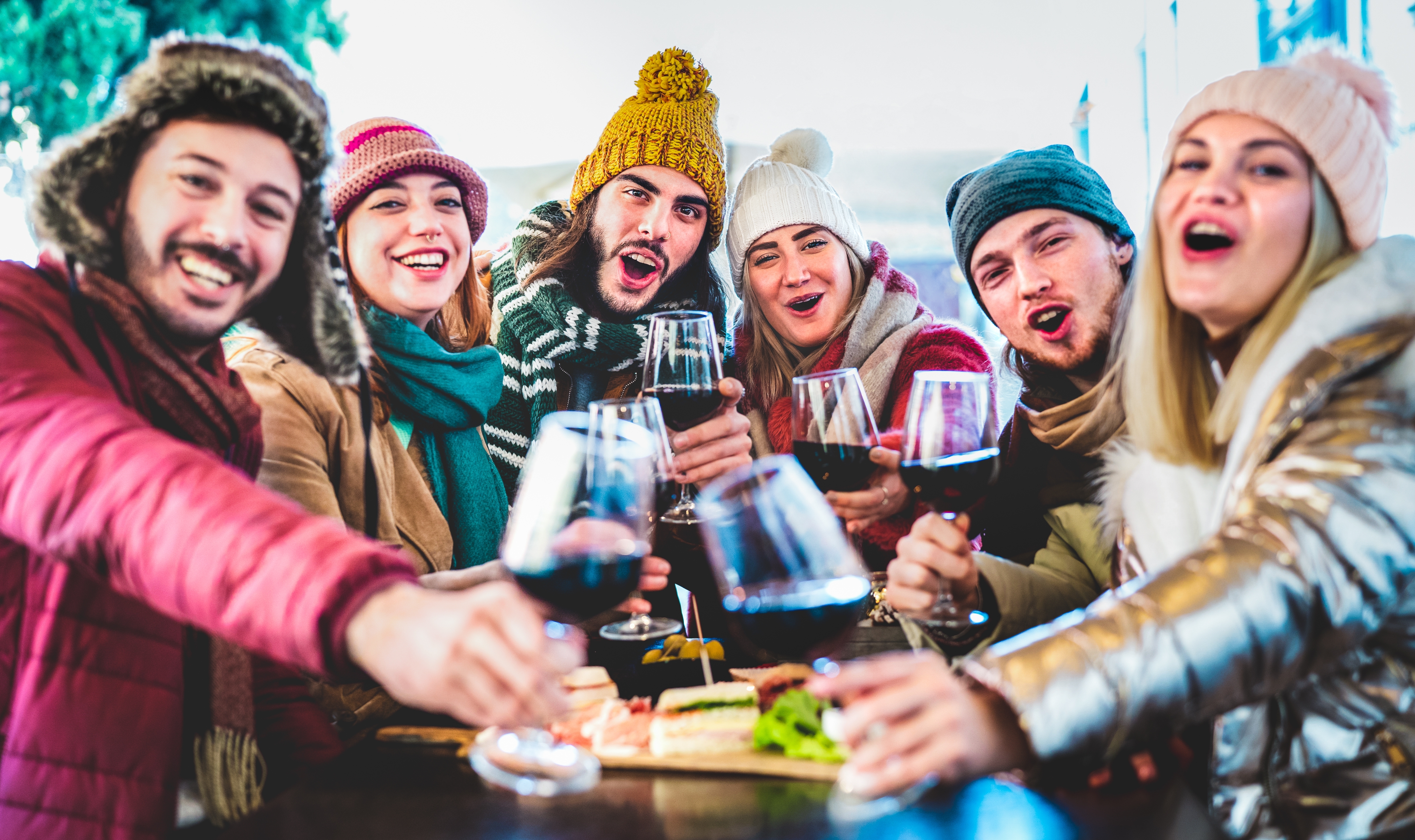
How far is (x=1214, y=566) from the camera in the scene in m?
0.80

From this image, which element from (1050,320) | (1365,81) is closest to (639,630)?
(1050,320)

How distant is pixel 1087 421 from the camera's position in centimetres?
172

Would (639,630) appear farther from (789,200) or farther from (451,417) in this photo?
(789,200)

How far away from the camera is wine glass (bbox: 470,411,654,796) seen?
81cm

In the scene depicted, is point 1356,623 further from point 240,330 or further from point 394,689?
point 240,330

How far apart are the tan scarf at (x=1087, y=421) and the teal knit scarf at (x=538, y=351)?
106 centimetres

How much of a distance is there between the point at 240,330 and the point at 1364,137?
68.6 inches

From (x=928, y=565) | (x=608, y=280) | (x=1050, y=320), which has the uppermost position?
(x=608, y=280)

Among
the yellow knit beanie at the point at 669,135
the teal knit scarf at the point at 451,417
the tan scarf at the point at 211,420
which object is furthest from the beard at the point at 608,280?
the tan scarf at the point at 211,420

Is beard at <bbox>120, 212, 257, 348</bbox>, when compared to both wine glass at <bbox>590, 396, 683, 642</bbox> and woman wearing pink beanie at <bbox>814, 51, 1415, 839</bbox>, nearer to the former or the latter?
wine glass at <bbox>590, 396, 683, 642</bbox>

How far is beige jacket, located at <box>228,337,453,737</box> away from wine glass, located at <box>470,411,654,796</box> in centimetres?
63

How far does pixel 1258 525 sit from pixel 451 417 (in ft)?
5.11

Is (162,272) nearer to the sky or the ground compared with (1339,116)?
nearer to the ground

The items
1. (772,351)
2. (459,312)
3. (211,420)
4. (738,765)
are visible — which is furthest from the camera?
(772,351)
